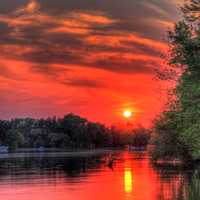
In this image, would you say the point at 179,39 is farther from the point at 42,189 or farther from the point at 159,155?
the point at 159,155

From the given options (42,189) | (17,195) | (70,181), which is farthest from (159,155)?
(17,195)

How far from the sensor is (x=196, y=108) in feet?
152

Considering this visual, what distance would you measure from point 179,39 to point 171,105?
21930 millimetres

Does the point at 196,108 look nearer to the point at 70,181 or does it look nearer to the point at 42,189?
the point at 42,189

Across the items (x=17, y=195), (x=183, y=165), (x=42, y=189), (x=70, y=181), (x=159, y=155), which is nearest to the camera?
(x=17, y=195)

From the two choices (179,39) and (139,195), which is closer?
(179,39)

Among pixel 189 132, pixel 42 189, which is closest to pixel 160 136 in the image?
pixel 42 189

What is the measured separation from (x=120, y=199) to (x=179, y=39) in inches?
1100

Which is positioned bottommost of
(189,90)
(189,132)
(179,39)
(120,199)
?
(120,199)

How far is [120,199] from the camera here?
68.6 metres

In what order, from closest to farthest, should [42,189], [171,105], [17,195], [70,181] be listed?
[171,105]
[17,195]
[42,189]
[70,181]

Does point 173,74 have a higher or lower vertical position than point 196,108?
higher

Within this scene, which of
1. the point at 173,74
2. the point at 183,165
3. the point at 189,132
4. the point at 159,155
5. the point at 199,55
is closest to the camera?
the point at 199,55

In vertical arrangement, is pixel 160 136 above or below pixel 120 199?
above
